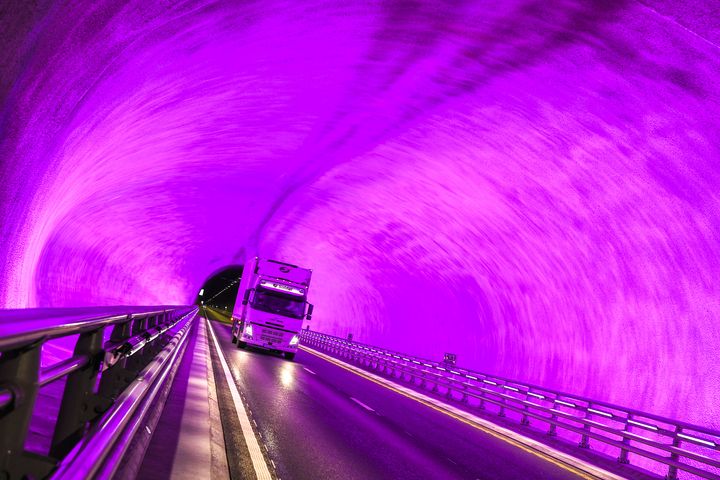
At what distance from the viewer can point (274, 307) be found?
100 feet

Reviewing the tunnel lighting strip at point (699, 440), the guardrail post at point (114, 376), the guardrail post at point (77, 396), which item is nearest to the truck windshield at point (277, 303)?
the tunnel lighting strip at point (699, 440)

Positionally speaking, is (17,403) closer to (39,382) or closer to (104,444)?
(39,382)

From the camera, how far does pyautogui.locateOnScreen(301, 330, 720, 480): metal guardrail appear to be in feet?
41.2

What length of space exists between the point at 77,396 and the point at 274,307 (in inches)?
1030

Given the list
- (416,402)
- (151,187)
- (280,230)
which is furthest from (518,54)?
(280,230)

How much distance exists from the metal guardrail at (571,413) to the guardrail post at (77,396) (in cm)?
977

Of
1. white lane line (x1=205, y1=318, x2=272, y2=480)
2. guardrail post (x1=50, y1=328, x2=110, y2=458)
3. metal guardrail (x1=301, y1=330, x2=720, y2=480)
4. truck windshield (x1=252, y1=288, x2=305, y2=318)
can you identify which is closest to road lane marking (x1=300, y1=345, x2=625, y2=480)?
metal guardrail (x1=301, y1=330, x2=720, y2=480)

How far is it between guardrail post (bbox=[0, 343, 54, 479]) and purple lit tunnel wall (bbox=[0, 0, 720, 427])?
4165 mm

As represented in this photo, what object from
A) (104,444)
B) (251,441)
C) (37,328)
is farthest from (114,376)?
(37,328)

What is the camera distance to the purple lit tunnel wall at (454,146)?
9.87 meters

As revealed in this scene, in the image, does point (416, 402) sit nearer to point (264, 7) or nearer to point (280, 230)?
point (264, 7)

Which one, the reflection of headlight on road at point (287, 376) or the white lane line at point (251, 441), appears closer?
the white lane line at point (251, 441)

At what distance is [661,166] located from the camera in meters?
14.3

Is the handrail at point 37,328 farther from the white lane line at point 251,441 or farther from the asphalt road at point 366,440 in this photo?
the asphalt road at point 366,440
